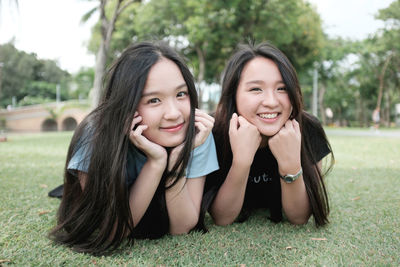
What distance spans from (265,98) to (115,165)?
997mm

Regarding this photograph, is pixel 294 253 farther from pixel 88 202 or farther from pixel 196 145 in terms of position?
pixel 88 202

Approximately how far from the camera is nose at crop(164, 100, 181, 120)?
5.89 feet

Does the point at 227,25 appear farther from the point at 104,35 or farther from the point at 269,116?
the point at 269,116

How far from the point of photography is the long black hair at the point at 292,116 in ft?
6.77

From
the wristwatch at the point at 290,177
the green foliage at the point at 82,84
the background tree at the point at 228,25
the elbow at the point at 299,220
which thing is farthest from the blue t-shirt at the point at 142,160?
the green foliage at the point at 82,84

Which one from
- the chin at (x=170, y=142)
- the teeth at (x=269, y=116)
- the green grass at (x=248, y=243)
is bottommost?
the green grass at (x=248, y=243)

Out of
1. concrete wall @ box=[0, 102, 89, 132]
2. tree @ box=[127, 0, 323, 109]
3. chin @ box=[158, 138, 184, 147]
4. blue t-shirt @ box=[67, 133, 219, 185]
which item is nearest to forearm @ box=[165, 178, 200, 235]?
blue t-shirt @ box=[67, 133, 219, 185]

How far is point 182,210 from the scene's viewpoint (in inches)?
77.3

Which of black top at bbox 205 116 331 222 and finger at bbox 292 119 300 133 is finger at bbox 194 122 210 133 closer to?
black top at bbox 205 116 331 222

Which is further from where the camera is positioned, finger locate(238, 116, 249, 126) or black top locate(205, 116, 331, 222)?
black top locate(205, 116, 331, 222)

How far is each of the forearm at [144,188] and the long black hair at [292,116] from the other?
1.43 feet

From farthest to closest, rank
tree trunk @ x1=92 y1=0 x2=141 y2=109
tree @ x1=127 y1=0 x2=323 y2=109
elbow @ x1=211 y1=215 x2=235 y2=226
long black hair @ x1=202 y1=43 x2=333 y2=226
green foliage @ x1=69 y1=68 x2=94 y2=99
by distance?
green foliage @ x1=69 y1=68 x2=94 y2=99
tree @ x1=127 y1=0 x2=323 y2=109
tree trunk @ x1=92 y1=0 x2=141 y2=109
elbow @ x1=211 y1=215 x2=235 y2=226
long black hair @ x1=202 y1=43 x2=333 y2=226

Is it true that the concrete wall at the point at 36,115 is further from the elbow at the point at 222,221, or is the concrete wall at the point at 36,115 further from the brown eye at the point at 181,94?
the brown eye at the point at 181,94

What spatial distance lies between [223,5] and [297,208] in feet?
39.9
